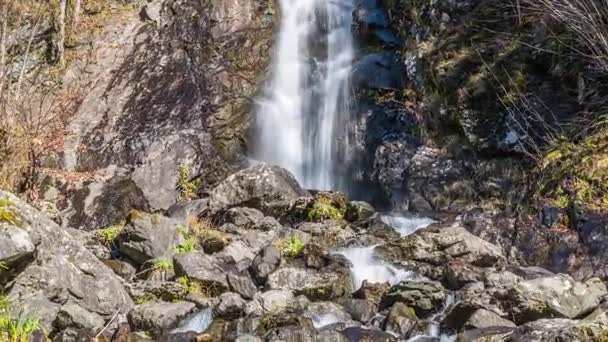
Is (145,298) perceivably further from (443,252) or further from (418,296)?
(443,252)

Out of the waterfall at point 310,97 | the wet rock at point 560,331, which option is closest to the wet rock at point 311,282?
the wet rock at point 560,331

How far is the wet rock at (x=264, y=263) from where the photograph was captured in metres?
8.72

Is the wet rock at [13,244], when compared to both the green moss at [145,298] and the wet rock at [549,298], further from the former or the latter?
the wet rock at [549,298]

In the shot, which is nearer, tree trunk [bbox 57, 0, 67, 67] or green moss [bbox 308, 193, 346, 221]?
green moss [bbox 308, 193, 346, 221]

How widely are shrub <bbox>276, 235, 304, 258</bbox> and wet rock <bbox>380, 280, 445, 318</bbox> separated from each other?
7.05 feet

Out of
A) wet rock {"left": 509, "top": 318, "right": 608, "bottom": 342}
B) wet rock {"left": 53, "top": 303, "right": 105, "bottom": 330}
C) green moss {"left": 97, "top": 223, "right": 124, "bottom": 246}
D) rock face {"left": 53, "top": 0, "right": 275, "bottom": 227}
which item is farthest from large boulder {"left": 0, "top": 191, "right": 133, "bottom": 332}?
rock face {"left": 53, "top": 0, "right": 275, "bottom": 227}

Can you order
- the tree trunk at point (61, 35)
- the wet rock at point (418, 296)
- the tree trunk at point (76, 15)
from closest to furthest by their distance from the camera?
the wet rock at point (418, 296) → the tree trunk at point (61, 35) → the tree trunk at point (76, 15)

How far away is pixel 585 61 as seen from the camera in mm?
10930

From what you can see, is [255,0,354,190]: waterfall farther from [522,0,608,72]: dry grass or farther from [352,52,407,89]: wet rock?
[522,0,608,72]: dry grass

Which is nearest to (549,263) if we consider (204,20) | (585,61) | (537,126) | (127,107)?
(537,126)

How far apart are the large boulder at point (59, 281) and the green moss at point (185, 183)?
5781 mm

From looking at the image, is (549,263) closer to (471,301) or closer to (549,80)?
(471,301)

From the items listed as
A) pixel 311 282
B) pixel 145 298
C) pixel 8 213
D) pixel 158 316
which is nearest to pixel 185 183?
pixel 145 298

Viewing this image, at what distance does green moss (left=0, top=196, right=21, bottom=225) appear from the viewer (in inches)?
250
